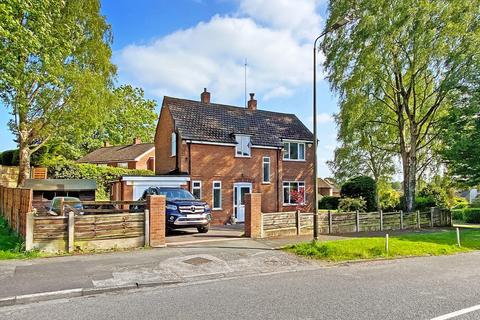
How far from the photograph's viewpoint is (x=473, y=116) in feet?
73.6

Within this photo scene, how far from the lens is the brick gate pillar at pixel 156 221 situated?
12.7 meters

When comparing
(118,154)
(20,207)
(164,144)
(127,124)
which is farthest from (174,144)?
(127,124)

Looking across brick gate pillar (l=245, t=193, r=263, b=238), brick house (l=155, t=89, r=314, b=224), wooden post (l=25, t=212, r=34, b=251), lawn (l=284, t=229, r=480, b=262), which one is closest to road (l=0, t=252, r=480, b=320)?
lawn (l=284, t=229, r=480, b=262)

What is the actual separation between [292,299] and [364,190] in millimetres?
26078

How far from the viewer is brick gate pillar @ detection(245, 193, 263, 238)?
15.3 m

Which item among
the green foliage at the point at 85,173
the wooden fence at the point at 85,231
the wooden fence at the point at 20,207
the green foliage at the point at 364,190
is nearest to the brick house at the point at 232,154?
the green foliage at the point at 85,173

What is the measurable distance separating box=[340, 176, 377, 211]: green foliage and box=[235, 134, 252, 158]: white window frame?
37.2ft

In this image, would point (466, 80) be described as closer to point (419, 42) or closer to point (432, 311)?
point (419, 42)

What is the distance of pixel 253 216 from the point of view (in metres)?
15.3

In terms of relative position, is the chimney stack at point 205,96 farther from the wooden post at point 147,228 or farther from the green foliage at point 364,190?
the wooden post at point 147,228

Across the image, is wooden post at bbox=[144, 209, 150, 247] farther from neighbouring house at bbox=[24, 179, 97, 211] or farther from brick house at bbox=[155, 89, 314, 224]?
neighbouring house at bbox=[24, 179, 97, 211]

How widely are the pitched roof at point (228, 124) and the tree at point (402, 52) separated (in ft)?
17.7

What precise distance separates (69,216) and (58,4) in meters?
11.2

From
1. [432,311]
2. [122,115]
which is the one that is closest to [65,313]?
[432,311]
